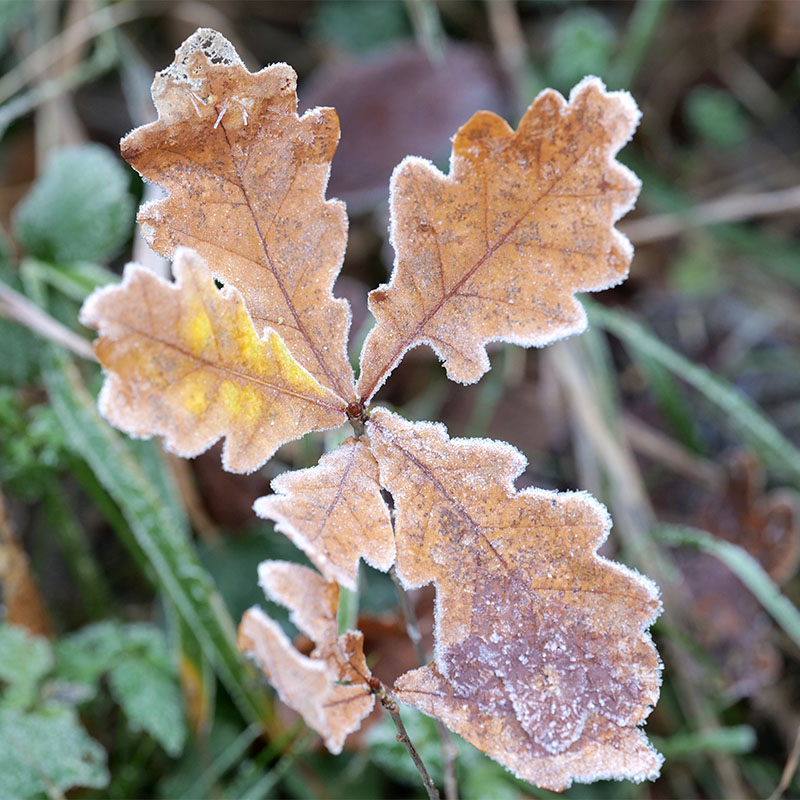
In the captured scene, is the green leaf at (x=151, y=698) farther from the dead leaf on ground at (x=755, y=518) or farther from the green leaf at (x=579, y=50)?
the green leaf at (x=579, y=50)

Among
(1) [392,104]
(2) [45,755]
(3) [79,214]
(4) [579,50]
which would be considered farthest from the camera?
(4) [579,50]

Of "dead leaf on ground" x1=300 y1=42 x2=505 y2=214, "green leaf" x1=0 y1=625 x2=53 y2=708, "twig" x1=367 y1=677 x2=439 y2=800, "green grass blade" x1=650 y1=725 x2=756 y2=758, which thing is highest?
"dead leaf on ground" x1=300 y1=42 x2=505 y2=214

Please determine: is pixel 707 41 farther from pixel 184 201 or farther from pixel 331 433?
pixel 184 201

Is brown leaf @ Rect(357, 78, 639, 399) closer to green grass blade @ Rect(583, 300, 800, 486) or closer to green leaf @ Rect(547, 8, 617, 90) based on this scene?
green grass blade @ Rect(583, 300, 800, 486)

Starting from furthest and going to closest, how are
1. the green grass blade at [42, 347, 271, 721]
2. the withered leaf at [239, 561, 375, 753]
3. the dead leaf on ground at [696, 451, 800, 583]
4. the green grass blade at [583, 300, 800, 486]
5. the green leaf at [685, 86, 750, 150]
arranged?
the green leaf at [685, 86, 750, 150] → the dead leaf on ground at [696, 451, 800, 583] → the green grass blade at [583, 300, 800, 486] → the green grass blade at [42, 347, 271, 721] → the withered leaf at [239, 561, 375, 753]

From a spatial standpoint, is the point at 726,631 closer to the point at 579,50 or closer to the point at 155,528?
the point at 155,528

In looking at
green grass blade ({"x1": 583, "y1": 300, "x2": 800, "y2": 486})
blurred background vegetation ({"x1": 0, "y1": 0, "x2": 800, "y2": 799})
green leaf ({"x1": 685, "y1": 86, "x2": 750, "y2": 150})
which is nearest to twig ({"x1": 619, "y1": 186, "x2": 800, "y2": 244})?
blurred background vegetation ({"x1": 0, "y1": 0, "x2": 800, "y2": 799})

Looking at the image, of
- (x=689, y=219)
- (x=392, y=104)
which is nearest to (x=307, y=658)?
(x=392, y=104)
